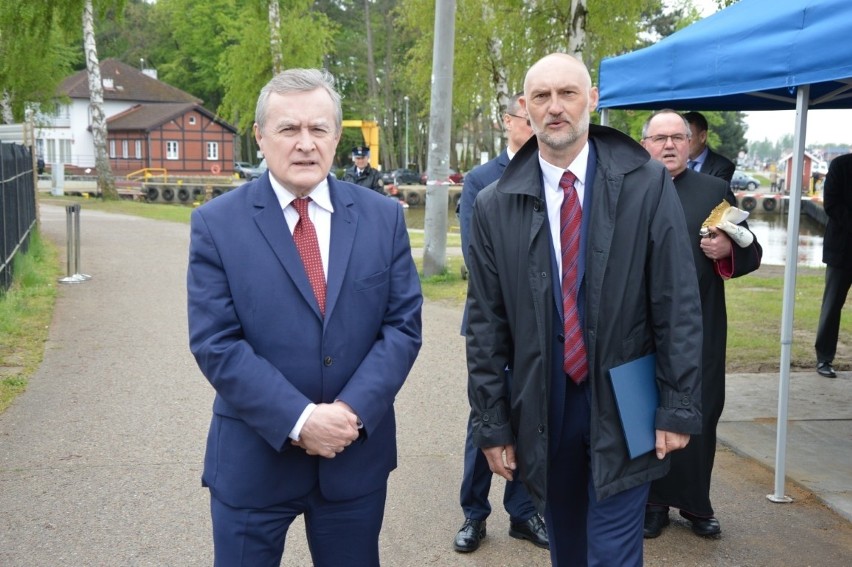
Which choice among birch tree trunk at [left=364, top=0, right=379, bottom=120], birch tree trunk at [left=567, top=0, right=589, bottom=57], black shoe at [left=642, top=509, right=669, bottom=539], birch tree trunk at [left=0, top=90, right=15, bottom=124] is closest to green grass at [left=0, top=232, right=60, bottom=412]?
black shoe at [left=642, top=509, right=669, bottom=539]

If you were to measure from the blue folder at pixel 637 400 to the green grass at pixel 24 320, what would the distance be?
5547 millimetres

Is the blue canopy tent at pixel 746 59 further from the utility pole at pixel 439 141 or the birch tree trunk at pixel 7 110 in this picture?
the birch tree trunk at pixel 7 110

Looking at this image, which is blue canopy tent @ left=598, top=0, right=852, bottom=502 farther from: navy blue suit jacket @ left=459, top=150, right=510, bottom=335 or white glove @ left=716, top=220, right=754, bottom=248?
navy blue suit jacket @ left=459, top=150, right=510, bottom=335

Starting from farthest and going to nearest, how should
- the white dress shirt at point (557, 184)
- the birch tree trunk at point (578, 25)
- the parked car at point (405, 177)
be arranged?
the parked car at point (405, 177) → the birch tree trunk at point (578, 25) → the white dress shirt at point (557, 184)

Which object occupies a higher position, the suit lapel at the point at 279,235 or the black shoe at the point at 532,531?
the suit lapel at the point at 279,235

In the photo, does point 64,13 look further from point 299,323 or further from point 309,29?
point 309,29

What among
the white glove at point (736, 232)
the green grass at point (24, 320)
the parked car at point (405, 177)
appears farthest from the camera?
the parked car at point (405, 177)

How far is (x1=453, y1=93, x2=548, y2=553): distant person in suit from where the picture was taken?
4.62 m

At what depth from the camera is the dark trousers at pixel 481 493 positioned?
4621 mm

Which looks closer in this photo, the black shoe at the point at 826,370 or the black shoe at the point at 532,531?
the black shoe at the point at 532,531

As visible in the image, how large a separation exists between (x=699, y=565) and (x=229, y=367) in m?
2.73

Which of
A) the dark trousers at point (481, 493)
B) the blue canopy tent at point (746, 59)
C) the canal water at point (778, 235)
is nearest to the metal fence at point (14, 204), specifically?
the blue canopy tent at point (746, 59)

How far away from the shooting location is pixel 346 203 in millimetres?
3031

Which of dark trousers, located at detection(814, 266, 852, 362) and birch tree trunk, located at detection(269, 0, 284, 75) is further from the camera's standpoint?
birch tree trunk, located at detection(269, 0, 284, 75)
